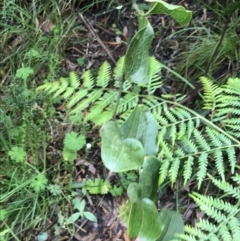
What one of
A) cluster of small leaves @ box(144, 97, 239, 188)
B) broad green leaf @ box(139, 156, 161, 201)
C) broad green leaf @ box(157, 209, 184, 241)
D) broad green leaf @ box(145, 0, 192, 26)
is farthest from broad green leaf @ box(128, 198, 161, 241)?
broad green leaf @ box(145, 0, 192, 26)

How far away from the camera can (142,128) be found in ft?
4.09

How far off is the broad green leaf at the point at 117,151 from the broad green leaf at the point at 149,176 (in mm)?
118

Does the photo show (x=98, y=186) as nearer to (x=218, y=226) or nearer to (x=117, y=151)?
(x=218, y=226)

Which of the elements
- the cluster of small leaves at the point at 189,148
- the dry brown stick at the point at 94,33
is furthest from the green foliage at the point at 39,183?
the cluster of small leaves at the point at 189,148

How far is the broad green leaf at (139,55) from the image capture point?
104 cm

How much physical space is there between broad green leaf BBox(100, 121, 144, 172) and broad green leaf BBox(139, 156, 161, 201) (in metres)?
0.12

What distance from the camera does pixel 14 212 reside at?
223cm

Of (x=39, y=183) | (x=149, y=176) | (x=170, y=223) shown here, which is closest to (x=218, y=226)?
(x=170, y=223)

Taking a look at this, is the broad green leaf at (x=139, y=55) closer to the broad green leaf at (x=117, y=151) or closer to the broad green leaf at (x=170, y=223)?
the broad green leaf at (x=117, y=151)

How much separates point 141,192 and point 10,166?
1.19 m

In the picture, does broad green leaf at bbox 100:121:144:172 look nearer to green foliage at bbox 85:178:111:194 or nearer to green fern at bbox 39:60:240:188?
green fern at bbox 39:60:240:188

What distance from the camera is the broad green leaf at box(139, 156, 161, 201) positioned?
128 cm

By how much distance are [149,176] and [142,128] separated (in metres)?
0.12

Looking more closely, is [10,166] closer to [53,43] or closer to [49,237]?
[49,237]
